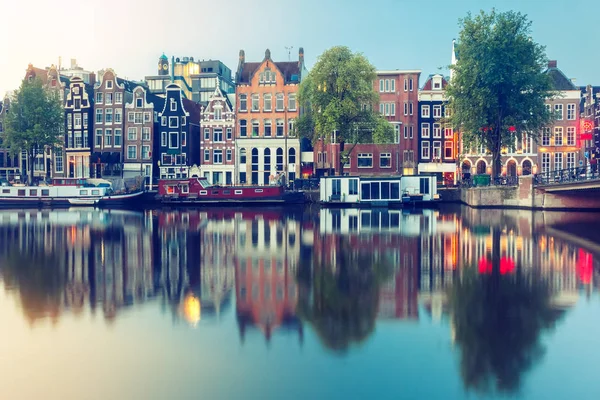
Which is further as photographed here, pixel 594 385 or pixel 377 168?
pixel 377 168

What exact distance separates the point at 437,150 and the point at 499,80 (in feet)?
89.6

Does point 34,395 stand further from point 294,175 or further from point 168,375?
Result: point 294,175

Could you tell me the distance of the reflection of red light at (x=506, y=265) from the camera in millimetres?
21703

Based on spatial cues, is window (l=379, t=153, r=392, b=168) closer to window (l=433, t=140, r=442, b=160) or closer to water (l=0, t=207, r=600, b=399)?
window (l=433, t=140, r=442, b=160)

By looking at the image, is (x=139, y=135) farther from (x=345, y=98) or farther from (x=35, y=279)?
(x=35, y=279)

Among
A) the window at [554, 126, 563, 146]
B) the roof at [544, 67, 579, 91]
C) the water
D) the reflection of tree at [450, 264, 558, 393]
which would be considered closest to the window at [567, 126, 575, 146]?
the window at [554, 126, 563, 146]

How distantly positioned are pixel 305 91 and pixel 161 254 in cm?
4398

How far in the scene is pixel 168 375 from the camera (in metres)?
11.5

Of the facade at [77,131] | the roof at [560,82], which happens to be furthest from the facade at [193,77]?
the roof at [560,82]

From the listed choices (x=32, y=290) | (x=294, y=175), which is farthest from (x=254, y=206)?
(x=32, y=290)

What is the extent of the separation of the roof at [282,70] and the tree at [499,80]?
94.7ft

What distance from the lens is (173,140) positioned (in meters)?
82.9

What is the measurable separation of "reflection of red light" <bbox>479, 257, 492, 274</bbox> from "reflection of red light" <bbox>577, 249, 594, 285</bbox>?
3.16 m

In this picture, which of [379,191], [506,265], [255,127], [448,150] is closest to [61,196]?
[255,127]
